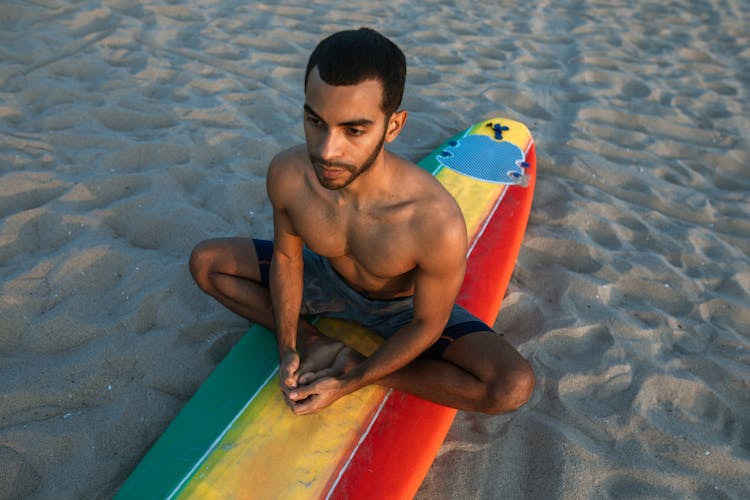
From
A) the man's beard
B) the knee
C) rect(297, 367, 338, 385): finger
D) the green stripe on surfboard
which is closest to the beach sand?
the green stripe on surfboard

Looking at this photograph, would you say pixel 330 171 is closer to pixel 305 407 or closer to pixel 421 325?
pixel 421 325

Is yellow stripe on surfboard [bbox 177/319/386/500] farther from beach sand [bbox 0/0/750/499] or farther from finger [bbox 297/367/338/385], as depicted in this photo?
beach sand [bbox 0/0/750/499]

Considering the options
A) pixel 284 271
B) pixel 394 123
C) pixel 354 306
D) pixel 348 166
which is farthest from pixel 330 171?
pixel 354 306

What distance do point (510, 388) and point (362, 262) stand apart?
0.61m

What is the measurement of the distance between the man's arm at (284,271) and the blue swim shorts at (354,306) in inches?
4.3

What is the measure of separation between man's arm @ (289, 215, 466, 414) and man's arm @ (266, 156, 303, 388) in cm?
15

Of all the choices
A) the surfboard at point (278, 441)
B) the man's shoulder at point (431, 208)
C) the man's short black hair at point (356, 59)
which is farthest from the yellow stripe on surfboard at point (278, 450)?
the man's short black hair at point (356, 59)

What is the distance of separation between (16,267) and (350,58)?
1906 mm

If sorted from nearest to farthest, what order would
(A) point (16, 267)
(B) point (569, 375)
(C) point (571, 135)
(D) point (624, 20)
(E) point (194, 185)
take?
(B) point (569, 375) → (A) point (16, 267) → (E) point (194, 185) → (C) point (571, 135) → (D) point (624, 20)

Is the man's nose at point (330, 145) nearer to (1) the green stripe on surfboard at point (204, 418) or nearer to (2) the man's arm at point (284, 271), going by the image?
(2) the man's arm at point (284, 271)

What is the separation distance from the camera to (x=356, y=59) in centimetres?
152

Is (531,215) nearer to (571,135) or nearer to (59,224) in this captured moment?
(571,135)

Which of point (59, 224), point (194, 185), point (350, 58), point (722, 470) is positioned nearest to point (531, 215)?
point (722, 470)

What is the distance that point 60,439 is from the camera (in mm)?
1971
